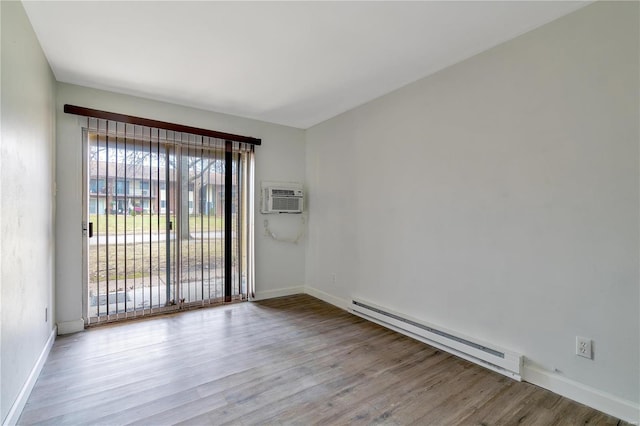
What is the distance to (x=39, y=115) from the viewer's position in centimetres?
224

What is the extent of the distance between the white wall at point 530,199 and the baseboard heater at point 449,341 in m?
0.08

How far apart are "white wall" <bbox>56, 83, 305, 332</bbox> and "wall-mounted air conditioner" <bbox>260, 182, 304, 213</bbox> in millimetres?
123

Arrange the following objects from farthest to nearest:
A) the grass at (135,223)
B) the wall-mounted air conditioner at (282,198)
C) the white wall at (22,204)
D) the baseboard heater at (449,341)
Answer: the wall-mounted air conditioner at (282,198) → the grass at (135,223) → the baseboard heater at (449,341) → the white wall at (22,204)

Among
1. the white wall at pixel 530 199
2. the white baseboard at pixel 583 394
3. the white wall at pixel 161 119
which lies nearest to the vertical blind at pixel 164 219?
the white wall at pixel 161 119

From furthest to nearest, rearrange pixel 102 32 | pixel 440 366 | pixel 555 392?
pixel 440 366
pixel 102 32
pixel 555 392

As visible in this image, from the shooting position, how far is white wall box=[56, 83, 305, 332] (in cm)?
291

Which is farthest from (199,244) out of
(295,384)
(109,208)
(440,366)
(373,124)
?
(440,366)

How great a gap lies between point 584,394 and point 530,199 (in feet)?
4.25

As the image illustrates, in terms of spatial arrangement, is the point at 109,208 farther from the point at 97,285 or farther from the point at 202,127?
the point at 202,127

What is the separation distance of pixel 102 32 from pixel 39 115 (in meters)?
0.81

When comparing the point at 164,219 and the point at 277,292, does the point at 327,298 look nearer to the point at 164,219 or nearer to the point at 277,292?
the point at 277,292

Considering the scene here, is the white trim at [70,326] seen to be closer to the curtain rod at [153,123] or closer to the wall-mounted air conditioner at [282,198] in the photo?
the curtain rod at [153,123]

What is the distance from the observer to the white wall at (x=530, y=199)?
5.79 ft

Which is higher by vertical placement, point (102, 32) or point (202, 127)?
point (102, 32)
